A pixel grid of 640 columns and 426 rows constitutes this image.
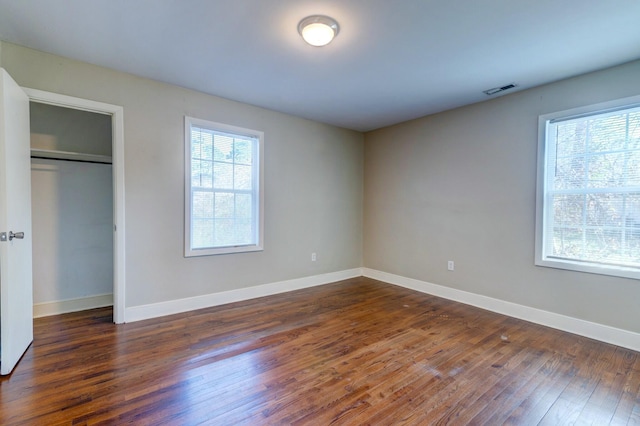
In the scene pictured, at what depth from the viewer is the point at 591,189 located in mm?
2799

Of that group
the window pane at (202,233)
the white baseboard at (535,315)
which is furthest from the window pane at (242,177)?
the white baseboard at (535,315)

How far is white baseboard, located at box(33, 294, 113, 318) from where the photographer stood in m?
3.11

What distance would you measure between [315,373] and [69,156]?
3.44 metres

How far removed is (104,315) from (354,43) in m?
3.69

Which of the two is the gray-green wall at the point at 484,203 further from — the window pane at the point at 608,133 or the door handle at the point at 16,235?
the door handle at the point at 16,235

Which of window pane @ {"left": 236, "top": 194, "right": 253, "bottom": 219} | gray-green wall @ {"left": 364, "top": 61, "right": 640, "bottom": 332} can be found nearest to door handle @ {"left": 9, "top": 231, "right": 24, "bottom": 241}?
window pane @ {"left": 236, "top": 194, "right": 253, "bottom": 219}

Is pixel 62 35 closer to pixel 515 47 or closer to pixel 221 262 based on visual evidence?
pixel 221 262

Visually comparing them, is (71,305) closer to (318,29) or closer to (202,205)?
(202,205)

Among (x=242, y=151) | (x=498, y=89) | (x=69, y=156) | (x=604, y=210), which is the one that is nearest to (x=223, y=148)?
(x=242, y=151)

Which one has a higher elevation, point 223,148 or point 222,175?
point 223,148

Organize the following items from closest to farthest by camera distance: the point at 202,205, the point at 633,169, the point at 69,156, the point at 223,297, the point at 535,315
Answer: the point at 633,169, the point at 535,315, the point at 69,156, the point at 202,205, the point at 223,297

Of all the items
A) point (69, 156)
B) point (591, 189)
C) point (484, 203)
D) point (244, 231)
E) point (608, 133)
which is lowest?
point (244, 231)

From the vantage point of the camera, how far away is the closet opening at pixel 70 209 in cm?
314

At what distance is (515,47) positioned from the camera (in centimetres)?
237
